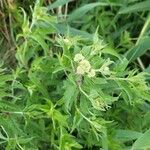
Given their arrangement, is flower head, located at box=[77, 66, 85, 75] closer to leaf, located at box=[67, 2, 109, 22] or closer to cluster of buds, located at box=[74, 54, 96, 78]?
cluster of buds, located at box=[74, 54, 96, 78]

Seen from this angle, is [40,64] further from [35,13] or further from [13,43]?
[13,43]

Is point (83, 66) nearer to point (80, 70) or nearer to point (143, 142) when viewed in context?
point (80, 70)

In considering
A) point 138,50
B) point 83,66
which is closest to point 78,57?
point 83,66

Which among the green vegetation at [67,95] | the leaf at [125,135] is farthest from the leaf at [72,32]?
the leaf at [125,135]

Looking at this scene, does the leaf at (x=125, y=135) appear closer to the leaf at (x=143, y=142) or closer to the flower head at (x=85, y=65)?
the leaf at (x=143, y=142)

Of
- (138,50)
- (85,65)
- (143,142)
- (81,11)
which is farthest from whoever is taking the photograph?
(81,11)

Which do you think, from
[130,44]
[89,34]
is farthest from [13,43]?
[130,44]
